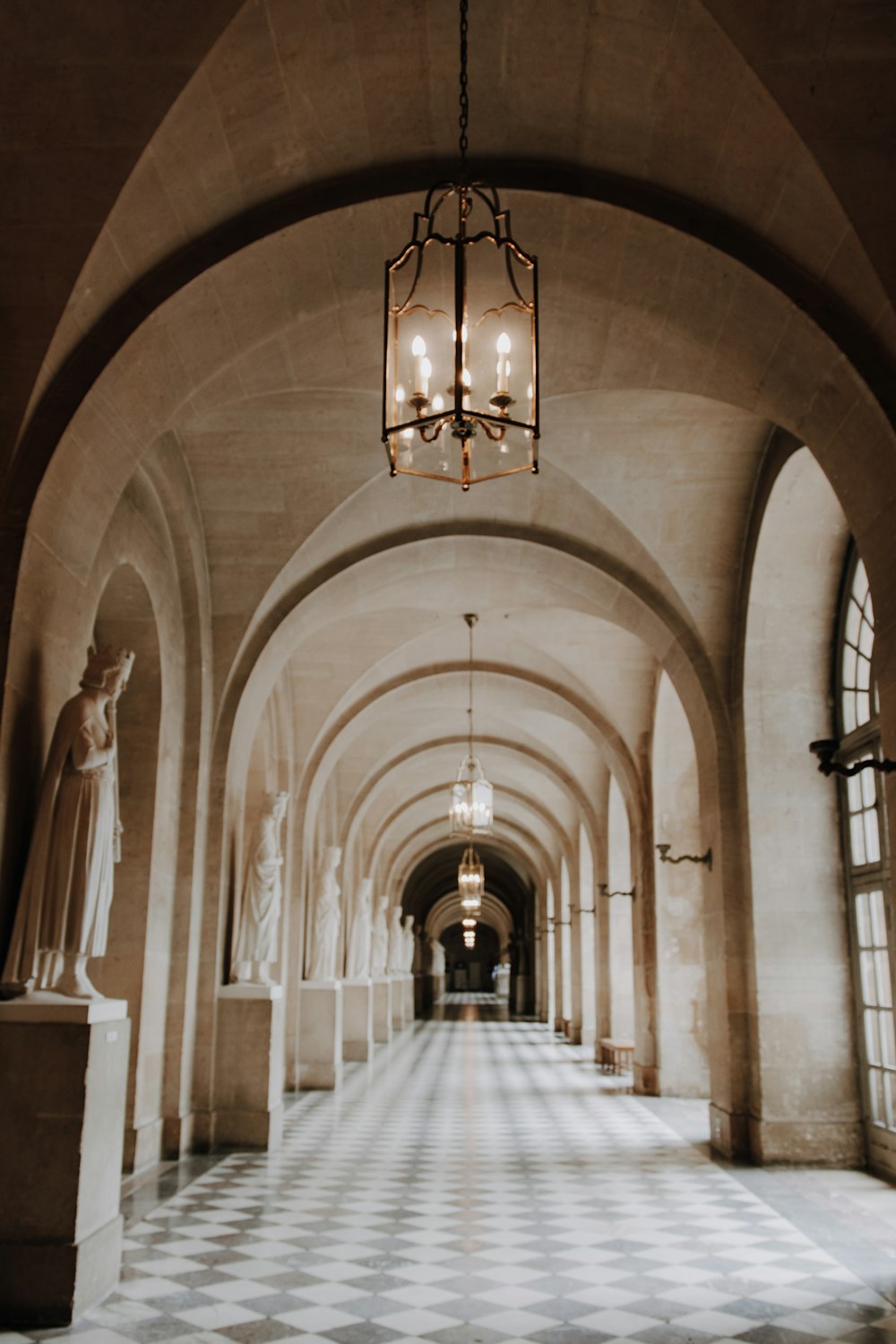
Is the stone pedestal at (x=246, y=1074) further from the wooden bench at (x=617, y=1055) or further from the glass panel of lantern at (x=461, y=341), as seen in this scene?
the wooden bench at (x=617, y=1055)

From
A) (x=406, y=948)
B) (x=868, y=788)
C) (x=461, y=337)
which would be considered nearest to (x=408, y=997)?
(x=406, y=948)

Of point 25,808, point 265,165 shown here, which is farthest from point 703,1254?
point 265,165

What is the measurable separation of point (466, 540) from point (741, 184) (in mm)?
5792

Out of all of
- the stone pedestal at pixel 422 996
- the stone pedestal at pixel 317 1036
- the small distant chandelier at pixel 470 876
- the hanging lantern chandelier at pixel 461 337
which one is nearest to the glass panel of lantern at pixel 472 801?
the stone pedestal at pixel 317 1036

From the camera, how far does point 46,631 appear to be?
5754 millimetres

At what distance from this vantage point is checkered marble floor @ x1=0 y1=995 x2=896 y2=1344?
4910mm

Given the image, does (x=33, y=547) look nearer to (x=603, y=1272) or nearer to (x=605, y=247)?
(x=605, y=247)

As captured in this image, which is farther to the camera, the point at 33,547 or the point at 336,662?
the point at 336,662

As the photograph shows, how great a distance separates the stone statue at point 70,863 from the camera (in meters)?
5.27

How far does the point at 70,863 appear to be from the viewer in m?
5.33

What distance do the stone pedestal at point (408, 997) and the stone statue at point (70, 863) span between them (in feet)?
85.0

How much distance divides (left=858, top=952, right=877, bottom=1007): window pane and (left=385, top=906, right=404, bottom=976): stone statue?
1850 centimetres

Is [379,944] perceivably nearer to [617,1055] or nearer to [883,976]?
[617,1055]

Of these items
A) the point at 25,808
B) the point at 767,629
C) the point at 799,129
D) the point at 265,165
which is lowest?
the point at 25,808
